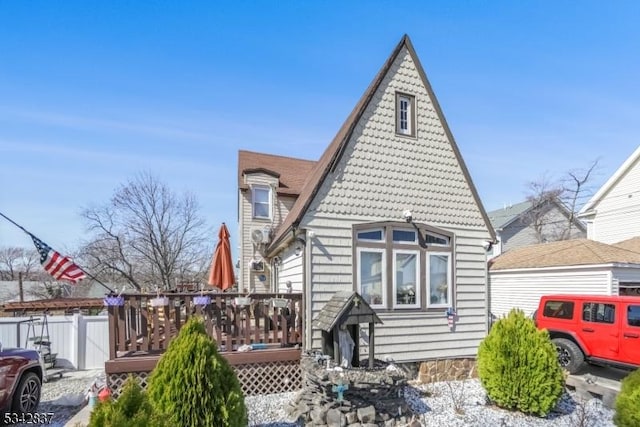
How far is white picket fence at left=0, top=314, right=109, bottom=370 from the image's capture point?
10188mm

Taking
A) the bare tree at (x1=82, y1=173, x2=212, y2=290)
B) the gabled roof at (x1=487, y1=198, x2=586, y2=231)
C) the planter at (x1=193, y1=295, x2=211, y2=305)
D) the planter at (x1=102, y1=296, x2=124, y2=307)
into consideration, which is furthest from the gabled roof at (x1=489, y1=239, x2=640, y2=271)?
the bare tree at (x1=82, y1=173, x2=212, y2=290)

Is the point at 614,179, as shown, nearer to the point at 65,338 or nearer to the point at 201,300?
the point at 201,300

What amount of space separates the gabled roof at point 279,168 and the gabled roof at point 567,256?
994 centimetres

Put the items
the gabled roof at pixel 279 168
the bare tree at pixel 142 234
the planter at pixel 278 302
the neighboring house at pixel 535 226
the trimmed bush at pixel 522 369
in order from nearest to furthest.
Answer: the trimmed bush at pixel 522 369 → the planter at pixel 278 302 → the gabled roof at pixel 279 168 → the bare tree at pixel 142 234 → the neighboring house at pixel 535 226

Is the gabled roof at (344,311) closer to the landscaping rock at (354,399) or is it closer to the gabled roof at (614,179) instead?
the landscaping rock at (354,399)

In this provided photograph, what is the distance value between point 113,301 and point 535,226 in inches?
1125

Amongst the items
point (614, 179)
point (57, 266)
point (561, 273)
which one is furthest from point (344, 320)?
point (614, 179)

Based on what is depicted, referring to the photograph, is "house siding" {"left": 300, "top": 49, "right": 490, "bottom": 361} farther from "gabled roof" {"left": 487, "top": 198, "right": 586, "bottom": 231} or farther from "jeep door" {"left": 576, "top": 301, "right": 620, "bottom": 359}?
"gabled roof" {"left": 487, "top": 198, "right": 586, "bottom": 231}

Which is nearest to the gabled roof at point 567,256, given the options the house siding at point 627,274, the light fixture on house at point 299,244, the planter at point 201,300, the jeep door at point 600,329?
the house siding at point 627,274

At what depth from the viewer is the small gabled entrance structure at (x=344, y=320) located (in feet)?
20.1

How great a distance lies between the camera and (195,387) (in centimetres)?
409

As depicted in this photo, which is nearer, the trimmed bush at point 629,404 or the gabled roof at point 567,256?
the trimmed bush at point 629,404

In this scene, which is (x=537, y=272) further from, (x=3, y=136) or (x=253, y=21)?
(x=3, y=136)

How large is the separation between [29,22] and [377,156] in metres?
8.13
